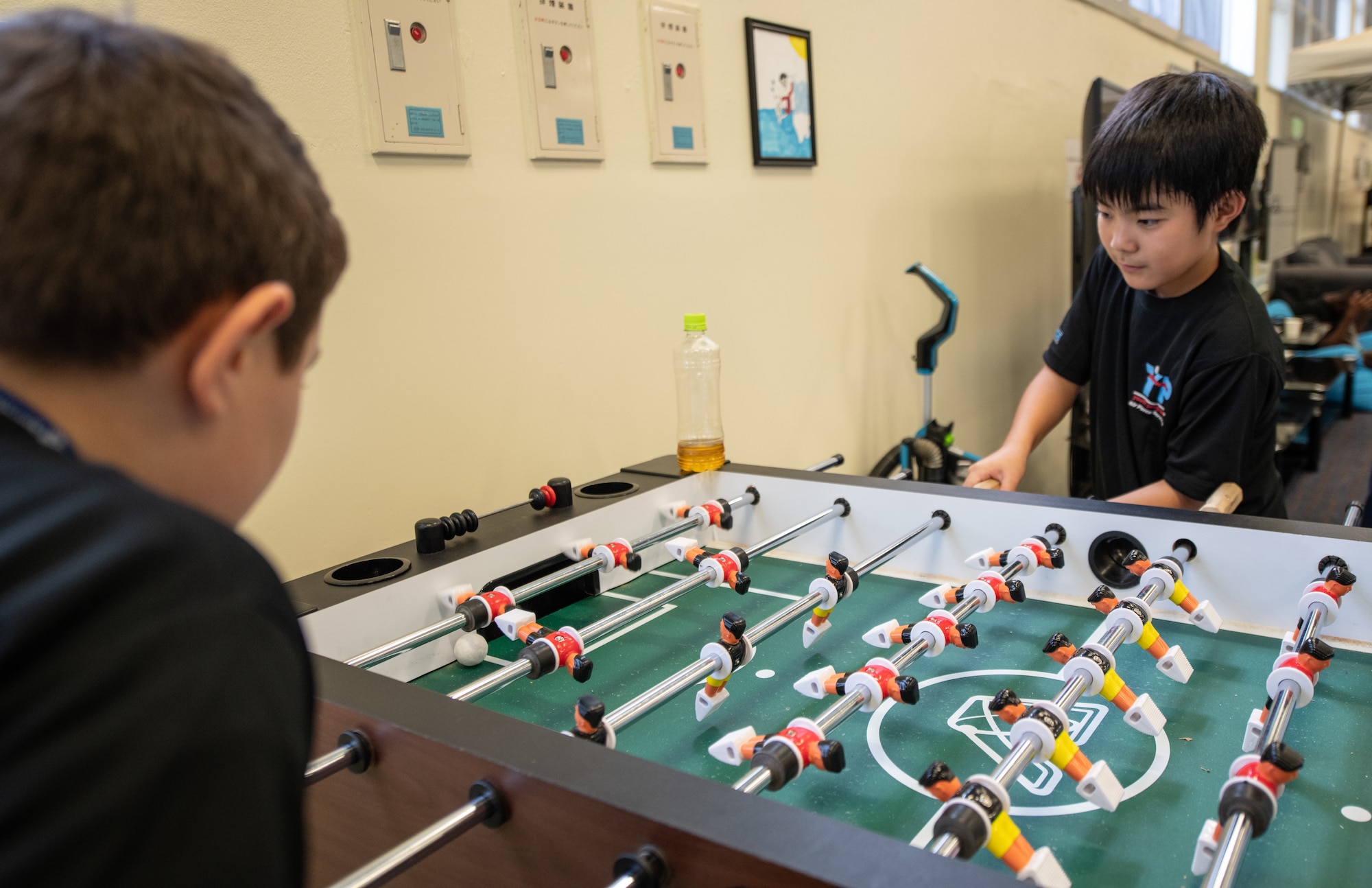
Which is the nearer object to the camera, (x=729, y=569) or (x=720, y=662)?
(x=720, y=662)

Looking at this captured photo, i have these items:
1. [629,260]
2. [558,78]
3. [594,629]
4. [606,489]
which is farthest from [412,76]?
[594,629]

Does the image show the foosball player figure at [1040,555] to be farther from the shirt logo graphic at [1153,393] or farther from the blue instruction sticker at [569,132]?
the blue instruction sticker at [569,132]

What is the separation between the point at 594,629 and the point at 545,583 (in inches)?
7.0

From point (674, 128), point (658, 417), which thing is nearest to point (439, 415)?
point (658, 417)

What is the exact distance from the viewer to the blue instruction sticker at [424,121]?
4.66 ft

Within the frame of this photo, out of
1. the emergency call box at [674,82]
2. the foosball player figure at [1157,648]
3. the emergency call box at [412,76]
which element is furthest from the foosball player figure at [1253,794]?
the emergency call box at [674,82]

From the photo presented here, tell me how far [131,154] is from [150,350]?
0.09 meters

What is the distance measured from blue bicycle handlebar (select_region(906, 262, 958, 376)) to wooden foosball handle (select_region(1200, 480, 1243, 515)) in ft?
3.97

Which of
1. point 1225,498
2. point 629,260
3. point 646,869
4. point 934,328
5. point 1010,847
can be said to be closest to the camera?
point 646,869

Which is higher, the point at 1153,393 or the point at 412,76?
the point at 412,76

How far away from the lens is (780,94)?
6.94 ft

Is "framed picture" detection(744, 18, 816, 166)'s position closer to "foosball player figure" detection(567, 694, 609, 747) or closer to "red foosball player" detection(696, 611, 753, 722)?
"red foosball player" detection(696, 611, 753, 722)

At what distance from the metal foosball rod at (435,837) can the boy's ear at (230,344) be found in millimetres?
287

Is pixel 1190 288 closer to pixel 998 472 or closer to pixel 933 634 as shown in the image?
pixel 998 472
